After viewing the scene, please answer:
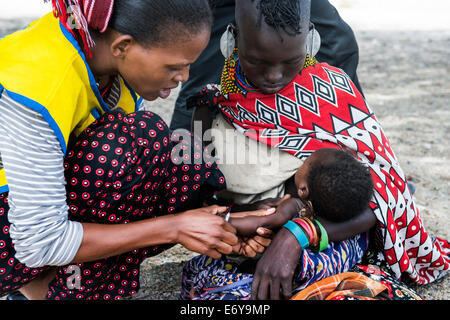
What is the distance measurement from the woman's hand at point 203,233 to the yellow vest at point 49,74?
1.57 feet

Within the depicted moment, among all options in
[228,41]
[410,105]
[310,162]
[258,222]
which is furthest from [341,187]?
[410,105]

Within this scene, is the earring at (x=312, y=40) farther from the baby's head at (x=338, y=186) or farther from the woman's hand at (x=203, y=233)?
the woman's hand at (x=203, y=233)

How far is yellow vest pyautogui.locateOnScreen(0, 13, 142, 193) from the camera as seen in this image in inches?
54.7

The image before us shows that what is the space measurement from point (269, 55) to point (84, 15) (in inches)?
27.0

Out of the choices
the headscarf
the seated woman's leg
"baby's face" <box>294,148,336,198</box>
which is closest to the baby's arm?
"baby's face" <box>294,148,336,198</box>

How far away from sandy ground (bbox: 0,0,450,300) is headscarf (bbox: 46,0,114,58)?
1.14m

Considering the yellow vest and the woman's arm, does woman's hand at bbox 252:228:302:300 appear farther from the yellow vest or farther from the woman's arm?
the yellow vest

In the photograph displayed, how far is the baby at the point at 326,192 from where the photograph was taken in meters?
1.70

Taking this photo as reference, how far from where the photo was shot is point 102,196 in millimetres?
1633

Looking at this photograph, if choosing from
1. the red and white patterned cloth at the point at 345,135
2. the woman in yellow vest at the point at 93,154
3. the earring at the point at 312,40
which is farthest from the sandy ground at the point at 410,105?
the earring at the point at 312,40

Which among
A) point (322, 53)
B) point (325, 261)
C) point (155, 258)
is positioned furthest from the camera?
point (322, 53)

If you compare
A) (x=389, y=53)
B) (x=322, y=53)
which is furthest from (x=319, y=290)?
(x=389, y=53)

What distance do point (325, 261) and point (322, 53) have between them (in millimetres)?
1392

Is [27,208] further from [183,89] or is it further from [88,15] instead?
[183,89]
